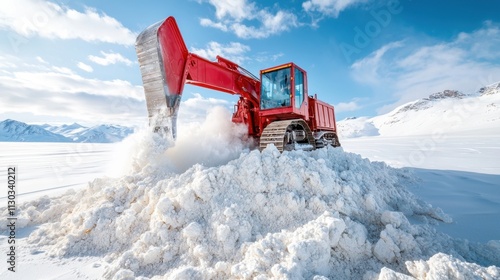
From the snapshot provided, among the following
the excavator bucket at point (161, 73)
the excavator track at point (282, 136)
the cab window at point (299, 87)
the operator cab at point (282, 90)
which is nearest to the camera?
the excavator bucket at point (161, 73)

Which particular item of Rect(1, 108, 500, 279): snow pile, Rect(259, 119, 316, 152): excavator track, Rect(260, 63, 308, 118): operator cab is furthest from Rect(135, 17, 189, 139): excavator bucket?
Rect(260, 63, 308, 118): operator cab

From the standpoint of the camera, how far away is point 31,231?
11.5 feet

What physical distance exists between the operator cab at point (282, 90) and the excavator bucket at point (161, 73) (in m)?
2.70

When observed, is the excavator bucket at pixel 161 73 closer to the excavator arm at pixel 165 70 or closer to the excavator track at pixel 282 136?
the excavator arm at pixel 165 70

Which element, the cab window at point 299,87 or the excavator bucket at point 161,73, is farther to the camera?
the cab window at point 299,87

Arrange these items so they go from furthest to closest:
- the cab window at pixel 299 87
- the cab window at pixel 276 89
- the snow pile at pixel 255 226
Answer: the cab window at pixel 299 87 → the cab window at pixel 276 89 → the snow pile at pixel 255 226

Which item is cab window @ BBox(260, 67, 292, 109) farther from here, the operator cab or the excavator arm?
the excavator arm

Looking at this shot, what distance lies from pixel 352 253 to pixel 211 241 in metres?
1.53

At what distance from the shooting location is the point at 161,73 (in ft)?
13.6

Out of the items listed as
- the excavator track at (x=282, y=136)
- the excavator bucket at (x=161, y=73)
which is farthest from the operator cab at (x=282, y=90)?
the excavator bucket at (x=161, y=73)

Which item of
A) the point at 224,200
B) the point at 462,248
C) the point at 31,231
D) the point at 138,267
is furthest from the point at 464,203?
the point at 31,231

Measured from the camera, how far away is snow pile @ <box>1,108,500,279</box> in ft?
7.52

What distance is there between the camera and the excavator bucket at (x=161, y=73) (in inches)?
163

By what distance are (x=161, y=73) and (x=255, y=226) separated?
3.03m
